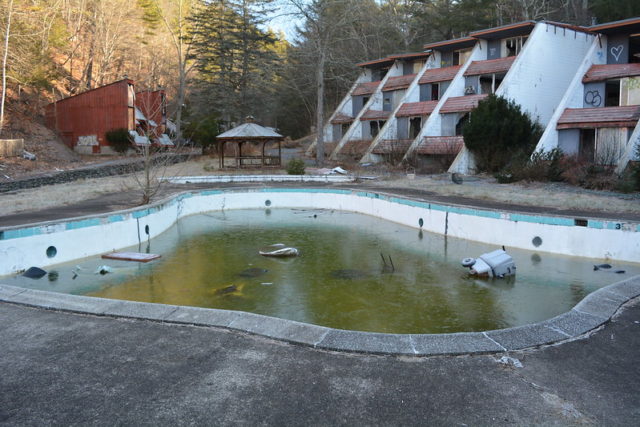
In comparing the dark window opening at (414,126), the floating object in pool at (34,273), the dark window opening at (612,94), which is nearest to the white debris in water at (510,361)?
the floating object in pool at (34,273)

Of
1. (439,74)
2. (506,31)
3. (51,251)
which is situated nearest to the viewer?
(51,251)

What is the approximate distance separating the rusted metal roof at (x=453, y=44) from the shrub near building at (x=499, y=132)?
9.28 metres

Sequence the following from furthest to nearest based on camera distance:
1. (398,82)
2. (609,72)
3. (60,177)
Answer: (398,82) → (609,72) → (60,177)

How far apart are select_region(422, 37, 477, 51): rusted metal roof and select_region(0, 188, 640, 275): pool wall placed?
1983 centimetres

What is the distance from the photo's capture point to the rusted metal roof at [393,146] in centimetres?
2877

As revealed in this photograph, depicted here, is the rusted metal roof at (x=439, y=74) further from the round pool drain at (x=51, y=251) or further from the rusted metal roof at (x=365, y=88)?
the round pool drain at (x=51, y=251)

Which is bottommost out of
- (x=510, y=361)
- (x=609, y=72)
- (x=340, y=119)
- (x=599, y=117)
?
(x=510, y=361)

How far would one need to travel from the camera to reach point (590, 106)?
23.1 metres

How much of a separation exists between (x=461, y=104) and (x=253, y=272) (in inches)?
889

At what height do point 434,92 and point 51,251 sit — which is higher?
point 434,92

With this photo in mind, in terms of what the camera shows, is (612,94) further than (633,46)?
Yes

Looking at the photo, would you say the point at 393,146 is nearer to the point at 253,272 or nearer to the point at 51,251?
the point at 253,272

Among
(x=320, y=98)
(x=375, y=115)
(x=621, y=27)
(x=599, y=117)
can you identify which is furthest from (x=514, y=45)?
(x=320, y=98)

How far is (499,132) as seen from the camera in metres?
23.2
